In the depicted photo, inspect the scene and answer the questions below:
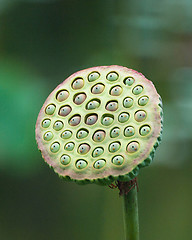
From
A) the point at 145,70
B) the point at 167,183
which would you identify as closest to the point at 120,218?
the point at 167,183

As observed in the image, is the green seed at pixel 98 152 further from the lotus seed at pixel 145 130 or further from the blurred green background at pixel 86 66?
the blurred green background at pixel 86 66

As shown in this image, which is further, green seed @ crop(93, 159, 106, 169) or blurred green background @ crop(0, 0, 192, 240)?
blurred green background @ crop(0, 0, 192, 240)

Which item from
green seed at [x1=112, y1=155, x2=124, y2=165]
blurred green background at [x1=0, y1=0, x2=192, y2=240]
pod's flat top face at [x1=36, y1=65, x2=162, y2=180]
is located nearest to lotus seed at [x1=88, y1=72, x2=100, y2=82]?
pod's flat top face at [x1=36, y1=65, x2=162, y2=180]

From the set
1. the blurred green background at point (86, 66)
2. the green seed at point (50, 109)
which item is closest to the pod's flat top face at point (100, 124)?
the green seed at point (50, 109)

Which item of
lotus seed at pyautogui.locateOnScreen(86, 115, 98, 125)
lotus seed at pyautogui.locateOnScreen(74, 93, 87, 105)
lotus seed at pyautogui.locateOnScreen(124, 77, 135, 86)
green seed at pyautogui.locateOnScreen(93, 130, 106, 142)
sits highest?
lotus seed at pyautogui.locateOnScreen(124, 77, 135, 86)

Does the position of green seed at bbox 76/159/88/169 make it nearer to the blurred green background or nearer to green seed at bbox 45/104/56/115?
green seed at bbox 45/104/56/115

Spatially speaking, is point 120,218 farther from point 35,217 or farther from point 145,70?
point 145,70

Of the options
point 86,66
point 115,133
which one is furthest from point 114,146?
point 86,66

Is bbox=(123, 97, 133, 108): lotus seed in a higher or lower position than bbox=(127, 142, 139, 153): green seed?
higher
